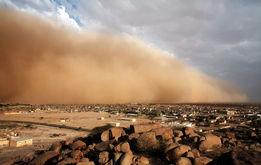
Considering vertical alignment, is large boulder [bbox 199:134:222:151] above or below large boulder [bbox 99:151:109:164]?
above

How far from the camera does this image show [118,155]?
12.8ft

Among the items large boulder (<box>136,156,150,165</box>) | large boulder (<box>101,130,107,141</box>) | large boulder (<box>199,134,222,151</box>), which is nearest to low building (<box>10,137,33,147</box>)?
large boulder (<box>101,130,107,141</box>)

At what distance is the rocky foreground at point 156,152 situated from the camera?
12.1 feet

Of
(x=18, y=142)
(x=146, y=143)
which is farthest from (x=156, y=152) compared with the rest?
(x=18, y=142)

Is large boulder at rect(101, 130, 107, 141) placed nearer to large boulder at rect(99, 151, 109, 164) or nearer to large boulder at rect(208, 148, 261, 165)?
large boulder at rect(99, 151, 109, 164)

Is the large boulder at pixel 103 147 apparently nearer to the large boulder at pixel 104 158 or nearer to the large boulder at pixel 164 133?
the large boulder at pixel 104 158

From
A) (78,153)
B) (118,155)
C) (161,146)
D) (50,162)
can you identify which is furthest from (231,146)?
(50,162)

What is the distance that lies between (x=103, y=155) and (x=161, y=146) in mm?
1567

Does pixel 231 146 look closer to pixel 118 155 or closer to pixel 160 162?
pixel 160 162

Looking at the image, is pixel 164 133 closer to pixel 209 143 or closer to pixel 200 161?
pixel 209 143

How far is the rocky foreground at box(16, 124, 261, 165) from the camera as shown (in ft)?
12.1

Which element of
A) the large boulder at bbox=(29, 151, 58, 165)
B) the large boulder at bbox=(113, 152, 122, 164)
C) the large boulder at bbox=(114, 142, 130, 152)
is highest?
the large boulder at bbox=(114, 142, 130, 152)

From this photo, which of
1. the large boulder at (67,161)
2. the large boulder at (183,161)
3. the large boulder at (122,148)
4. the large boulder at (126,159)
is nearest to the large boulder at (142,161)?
the large boulder at (126,159)

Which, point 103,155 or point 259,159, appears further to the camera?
point 103,155
